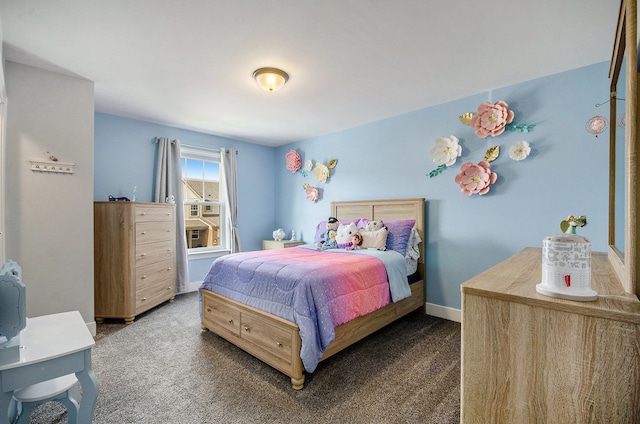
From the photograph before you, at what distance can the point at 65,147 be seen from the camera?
2590mm

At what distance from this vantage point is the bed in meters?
1.92

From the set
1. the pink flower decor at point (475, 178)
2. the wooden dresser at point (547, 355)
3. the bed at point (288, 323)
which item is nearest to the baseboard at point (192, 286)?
the bed at point (288, 323)

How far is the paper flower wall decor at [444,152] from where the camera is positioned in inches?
121

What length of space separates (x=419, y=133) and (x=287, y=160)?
2420 mm

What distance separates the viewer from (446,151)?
314 cm

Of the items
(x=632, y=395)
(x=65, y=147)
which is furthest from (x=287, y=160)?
(x=632, y=395)

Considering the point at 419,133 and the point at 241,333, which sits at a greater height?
the point at 419,133

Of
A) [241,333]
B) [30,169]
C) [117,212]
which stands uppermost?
[30,169]

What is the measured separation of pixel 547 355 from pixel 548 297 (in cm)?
16

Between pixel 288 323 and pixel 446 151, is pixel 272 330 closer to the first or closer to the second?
pixel 288 323

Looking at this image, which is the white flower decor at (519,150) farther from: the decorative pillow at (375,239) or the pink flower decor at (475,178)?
the decorative pillow at (375,239)

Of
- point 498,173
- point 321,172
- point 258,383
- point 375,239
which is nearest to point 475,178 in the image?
point 498,173

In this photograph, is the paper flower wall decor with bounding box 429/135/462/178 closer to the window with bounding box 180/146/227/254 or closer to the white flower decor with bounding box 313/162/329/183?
the white flower decor with bounding box 313/162/329/183

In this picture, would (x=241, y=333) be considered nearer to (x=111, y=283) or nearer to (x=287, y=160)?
(x=111, y=283)
